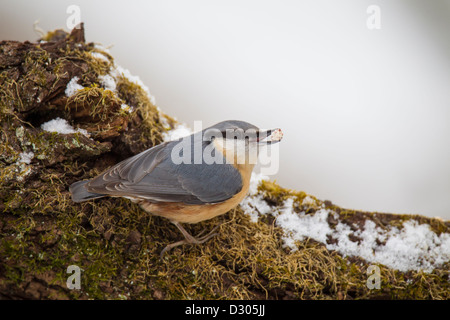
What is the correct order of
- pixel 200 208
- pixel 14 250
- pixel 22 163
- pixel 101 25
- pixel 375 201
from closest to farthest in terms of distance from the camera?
pixel 14 250
pixel 22 163
pixel 200 208
pixel 375 201
pixel 101 25

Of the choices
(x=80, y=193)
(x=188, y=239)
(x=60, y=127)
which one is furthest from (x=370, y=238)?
(x=60, y=127)

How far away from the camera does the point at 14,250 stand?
230 centimetres

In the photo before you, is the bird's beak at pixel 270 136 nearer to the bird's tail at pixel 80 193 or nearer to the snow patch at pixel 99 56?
the bird's tail at pixel 80 193

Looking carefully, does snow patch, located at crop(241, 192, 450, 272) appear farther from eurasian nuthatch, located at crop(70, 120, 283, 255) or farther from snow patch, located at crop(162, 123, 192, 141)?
snow patch, located at crop(162, 123, 192, 141)

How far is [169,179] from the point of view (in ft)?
8.71

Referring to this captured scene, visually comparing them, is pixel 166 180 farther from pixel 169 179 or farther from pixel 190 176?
pixel 190 176

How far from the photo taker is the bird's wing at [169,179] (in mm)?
2531

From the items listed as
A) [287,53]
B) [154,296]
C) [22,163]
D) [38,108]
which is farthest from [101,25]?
[154,296]

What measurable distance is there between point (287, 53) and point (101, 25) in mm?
2811

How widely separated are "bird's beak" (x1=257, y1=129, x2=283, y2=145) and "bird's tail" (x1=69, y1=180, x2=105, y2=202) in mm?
1207

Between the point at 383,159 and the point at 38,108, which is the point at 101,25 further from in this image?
the point at 383,159

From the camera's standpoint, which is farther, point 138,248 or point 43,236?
point 138,248

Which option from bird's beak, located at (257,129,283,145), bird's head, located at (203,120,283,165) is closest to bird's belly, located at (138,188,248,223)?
bird's head, located at (203,120,283,165)

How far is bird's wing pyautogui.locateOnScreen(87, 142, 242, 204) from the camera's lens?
253cm
